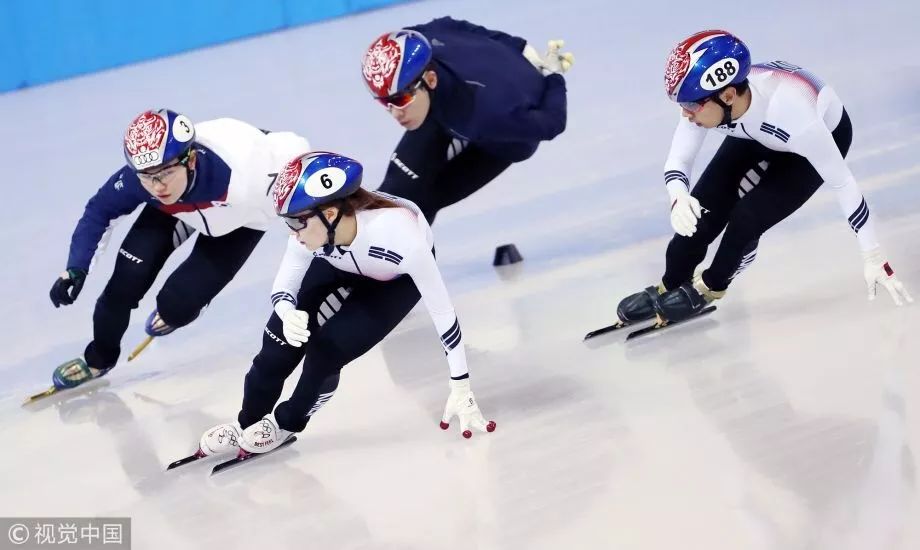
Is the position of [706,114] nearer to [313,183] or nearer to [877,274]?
[877,274]

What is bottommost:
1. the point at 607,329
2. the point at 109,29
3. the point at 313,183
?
the point at 109,29

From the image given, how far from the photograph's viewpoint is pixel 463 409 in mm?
4098

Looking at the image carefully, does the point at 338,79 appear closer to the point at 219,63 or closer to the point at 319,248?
the point at 219,63

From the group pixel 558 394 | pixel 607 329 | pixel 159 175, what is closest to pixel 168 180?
pixel 159 175

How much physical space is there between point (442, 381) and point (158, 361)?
1.53 metres

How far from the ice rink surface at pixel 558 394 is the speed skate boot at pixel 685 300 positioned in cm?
10

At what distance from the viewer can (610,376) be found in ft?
14.9

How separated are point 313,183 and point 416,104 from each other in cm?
98

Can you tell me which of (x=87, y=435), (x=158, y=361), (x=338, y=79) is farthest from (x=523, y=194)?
(x=338, y=79)

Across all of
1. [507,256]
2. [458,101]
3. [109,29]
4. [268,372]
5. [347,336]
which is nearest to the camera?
[347,336]

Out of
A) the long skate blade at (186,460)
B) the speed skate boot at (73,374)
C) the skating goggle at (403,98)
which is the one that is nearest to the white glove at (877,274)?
the skating goggle at (403,98)

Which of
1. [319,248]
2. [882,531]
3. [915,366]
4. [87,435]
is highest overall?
[319,248]

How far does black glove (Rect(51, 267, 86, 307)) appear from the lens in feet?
15.8

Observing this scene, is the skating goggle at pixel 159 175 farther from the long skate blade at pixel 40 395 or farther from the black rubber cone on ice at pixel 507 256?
the black rubber cone on ice at pixel 507 256
